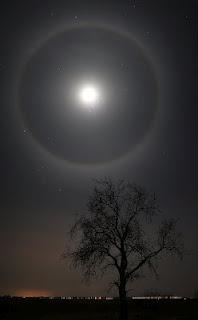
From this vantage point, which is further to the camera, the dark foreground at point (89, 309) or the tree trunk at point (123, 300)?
the dark foreground at point (89, 309)

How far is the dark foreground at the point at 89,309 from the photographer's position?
46.8m

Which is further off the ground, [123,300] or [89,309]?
[89,309]

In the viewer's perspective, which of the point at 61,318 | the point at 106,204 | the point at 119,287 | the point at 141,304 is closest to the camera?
the point at 119,287

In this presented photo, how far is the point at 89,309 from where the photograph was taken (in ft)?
166

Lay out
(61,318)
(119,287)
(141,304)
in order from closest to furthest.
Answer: (119,287) < (61,318) < (141,304)

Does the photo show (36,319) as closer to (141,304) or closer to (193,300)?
Answer: (141,304)

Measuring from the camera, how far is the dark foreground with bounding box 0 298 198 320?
153 feet

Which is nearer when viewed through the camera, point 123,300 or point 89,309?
point 123,300

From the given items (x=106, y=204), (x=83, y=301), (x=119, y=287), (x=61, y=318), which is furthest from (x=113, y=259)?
(x=83, y=301)

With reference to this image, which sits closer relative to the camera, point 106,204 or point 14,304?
point 106,204

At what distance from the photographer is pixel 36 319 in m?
47.4

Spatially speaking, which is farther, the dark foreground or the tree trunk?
the dark foreground

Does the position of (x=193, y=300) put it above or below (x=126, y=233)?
below

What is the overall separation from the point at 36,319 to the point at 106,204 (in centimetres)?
1609
